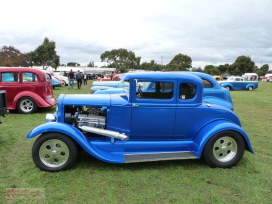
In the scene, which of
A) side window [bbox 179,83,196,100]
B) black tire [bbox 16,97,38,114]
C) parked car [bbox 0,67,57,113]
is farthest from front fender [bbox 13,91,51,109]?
side window [bbox 179,83,196,100]

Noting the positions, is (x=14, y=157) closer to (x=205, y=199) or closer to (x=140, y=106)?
(x=140, y=106)

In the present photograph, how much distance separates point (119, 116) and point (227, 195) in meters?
2.14

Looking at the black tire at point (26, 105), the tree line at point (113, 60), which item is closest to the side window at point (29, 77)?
the black tire at point (26, 105)

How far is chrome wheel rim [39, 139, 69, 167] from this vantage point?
13.0ft

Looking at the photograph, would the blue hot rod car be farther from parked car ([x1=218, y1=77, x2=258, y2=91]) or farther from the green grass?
parked car ([x1=218, y1=77, x2=258, y2=91])

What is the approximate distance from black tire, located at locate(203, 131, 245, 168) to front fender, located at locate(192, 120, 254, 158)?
86mm

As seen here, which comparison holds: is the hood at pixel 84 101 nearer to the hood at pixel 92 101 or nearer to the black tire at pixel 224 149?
the hood at pixel 92 101

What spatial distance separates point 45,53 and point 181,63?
105 ft

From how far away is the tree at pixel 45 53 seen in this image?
47.9m

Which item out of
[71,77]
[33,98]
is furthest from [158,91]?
[71,77]

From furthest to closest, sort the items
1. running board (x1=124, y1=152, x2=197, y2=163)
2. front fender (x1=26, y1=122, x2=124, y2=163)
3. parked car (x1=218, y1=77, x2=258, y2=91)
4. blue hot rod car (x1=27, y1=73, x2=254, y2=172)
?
parked car (x1=218, y1=77, x2=258, y2=91) → blue hot rod car (x1=27, y1=73, x2=254, y2=172) → running board (x1=124, y1=152, x2=197, y2=163) → front fender (x1=26, y1=122, x2=124, y2=163)

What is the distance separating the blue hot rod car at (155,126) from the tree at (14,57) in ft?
139

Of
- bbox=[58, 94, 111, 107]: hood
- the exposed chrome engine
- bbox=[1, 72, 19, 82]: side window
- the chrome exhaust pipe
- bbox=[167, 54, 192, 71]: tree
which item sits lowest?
the chrome exhaust pipe

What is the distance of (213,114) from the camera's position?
445cm
